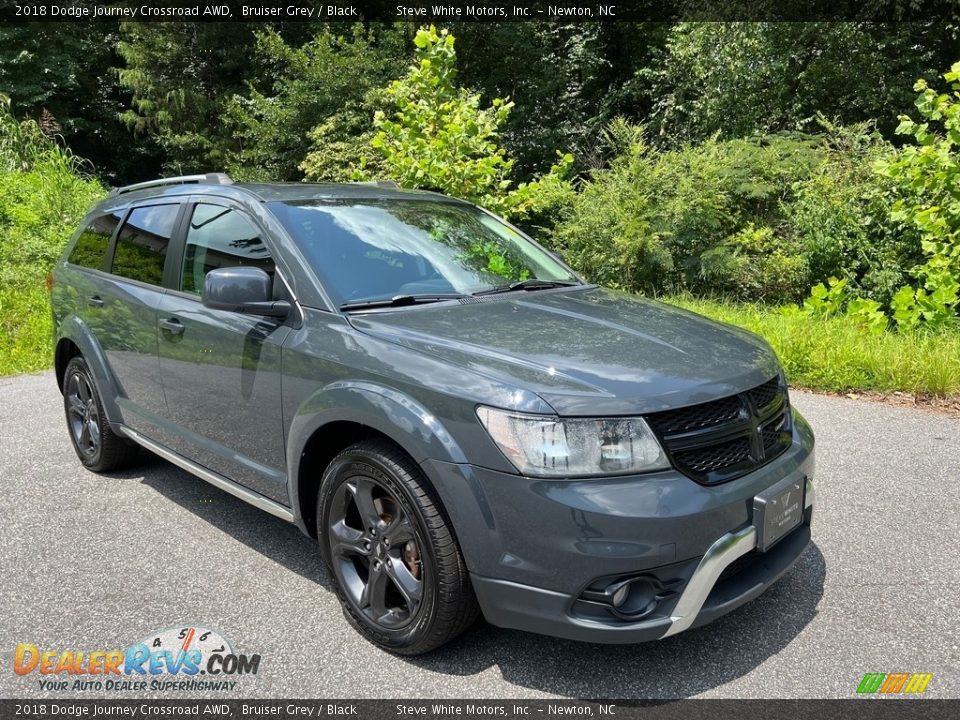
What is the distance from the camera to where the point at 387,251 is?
3496 mm

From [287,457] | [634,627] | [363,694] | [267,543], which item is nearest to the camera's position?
[634,627]

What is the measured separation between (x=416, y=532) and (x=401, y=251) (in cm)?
141

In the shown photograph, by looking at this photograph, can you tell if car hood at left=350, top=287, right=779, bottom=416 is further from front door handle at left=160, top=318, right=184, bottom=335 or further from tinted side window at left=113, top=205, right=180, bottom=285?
tinted side window at left=113, top=205, right=180, bottom=285

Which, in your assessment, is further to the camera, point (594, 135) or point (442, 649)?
point (594, 135)

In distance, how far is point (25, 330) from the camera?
9.27 metres

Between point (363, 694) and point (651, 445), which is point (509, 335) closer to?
point (651, 445)

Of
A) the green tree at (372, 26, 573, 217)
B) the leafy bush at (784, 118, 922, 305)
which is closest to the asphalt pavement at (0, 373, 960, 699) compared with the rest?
the leafy bush at (784, 118, 922, 305)

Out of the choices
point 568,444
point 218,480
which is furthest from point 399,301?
point 218,480

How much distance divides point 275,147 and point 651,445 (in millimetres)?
20070

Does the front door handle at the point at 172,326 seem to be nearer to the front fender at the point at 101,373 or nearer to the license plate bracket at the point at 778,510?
the front fender at the point at 101,373

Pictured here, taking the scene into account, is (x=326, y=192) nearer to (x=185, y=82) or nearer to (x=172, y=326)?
(x=172, y=326)

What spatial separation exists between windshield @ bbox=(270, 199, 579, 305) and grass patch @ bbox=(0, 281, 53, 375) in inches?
220

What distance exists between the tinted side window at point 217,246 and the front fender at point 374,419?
2.51 feet

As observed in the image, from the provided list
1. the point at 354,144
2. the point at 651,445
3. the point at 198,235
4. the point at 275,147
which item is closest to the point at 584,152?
the point at 354,144
